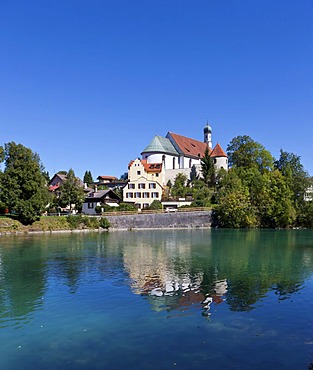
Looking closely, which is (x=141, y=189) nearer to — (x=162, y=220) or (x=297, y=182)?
(x=162, y=220)

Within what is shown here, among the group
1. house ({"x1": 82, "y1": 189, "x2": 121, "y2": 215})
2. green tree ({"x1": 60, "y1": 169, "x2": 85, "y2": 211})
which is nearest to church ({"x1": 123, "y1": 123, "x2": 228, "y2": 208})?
house ({"x1": 82, "y1": 189, "x2": 121, "y2": 215})

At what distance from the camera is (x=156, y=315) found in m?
14.4

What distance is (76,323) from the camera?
13.5 meters

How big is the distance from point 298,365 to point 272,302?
642 cm

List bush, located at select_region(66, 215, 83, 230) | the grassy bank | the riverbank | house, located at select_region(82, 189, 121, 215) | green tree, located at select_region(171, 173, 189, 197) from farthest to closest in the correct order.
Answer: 1. green tree, located at select_region(171, 173, 189, 197)
2. house, located at select_region(82, 189, 121, 215)
3. bush, located at select_region(66, 215, 83, 230)
4. the riverbank
5. the grassy bank

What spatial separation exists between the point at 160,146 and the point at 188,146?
43.6 ft

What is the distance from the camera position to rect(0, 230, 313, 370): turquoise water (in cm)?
1058

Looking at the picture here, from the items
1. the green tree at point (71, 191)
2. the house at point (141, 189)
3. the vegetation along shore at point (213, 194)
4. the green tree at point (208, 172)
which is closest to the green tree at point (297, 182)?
the vegetation along shore at point (213, 194)

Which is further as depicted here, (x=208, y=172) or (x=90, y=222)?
(x=208, y=172)

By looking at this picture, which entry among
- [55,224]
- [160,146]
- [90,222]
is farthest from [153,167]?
[55,224]

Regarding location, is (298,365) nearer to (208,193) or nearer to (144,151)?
(208,193)

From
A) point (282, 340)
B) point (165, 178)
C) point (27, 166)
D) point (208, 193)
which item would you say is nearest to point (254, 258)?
point (282, 340)

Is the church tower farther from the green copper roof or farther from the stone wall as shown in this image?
the stone wall

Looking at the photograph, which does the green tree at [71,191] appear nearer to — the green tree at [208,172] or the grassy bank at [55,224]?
the grassy bank at [55,224]
